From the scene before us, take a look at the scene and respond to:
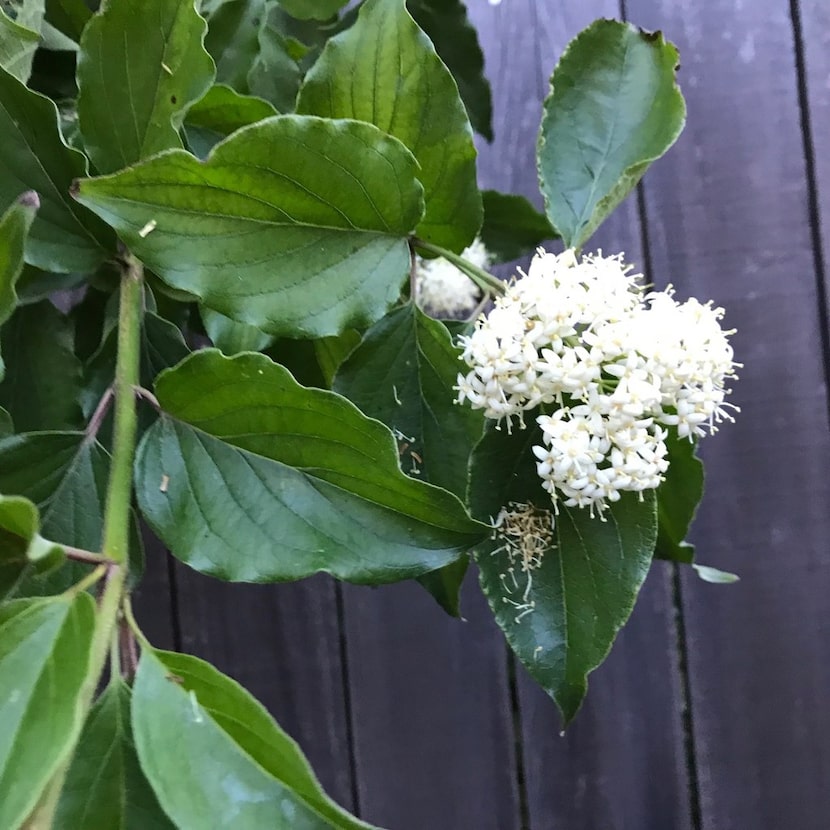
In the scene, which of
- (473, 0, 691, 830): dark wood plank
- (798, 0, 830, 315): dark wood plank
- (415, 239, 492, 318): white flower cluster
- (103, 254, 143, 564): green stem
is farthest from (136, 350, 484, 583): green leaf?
(798, 0, 830, 315): dark wood plank

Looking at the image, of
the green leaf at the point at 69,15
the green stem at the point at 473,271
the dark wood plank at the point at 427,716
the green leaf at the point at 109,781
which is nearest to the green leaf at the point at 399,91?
the green stem at the point at 473,271

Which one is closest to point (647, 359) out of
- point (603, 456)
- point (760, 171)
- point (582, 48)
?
point (603, 456)

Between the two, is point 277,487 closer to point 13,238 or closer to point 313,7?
point 13,238

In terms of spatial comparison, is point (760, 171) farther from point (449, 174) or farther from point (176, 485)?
point (176, 485)

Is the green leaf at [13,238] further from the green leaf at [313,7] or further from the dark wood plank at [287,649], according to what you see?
the dark wood plank at [287,649]

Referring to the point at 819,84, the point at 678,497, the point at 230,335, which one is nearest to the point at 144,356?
the point at 230,335

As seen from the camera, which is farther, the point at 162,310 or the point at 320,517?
the point at 162,310

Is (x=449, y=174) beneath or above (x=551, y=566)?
above
